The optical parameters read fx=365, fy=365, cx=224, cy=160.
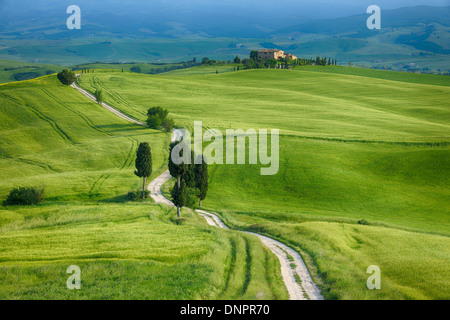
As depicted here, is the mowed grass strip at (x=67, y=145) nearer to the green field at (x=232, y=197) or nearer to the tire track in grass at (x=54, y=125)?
the tire track in grass at (x=54, y=125)

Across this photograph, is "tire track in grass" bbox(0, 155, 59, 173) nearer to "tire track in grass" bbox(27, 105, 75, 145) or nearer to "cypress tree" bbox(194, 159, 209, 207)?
"tire track in grass" bbox(27, 105, 75, 145)

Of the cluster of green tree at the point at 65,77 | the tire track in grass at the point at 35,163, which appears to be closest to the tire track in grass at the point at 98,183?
the tire track in grass at the point at 35,163

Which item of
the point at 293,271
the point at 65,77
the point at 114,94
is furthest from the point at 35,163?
the point at 65,77

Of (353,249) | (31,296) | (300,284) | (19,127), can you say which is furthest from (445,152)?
→ (19,127)

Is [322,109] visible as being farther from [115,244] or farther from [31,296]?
[31,296]

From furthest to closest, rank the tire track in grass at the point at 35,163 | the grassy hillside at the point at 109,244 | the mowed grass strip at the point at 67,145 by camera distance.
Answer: the tire track in grass at the point at 35,163, the mowed grass strip at the point at 67,145, the grassy hillside at the point at 109,244

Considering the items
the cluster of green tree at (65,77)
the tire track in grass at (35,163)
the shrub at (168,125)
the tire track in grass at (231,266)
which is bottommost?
the tire track in grass at (231,266)
